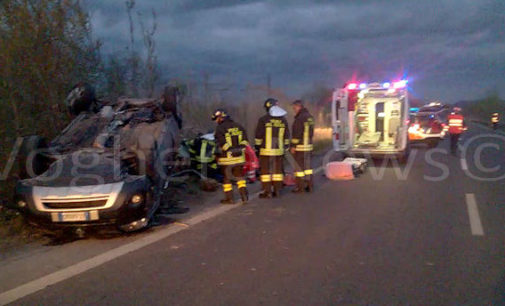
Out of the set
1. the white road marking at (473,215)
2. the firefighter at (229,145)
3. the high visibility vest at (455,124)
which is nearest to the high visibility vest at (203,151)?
the firefighter at (229,145)

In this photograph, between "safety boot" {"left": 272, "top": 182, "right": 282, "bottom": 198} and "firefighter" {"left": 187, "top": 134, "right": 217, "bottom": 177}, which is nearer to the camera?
"safety boot" {"left": 272, "top": 182, "right": 282, "bottom": 198}

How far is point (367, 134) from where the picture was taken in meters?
15.9

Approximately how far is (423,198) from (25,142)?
23.9 ft

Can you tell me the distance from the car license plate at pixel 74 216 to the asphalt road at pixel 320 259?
2.58ft

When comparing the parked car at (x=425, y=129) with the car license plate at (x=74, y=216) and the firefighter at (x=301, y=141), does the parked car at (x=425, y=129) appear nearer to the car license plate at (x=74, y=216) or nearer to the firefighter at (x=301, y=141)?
the firefighter at (x=301, y=141)

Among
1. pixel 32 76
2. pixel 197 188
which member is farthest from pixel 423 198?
pixel 32 76

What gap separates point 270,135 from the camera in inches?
366

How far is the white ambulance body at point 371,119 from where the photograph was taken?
14.0 m

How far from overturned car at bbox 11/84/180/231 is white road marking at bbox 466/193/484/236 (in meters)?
4.75

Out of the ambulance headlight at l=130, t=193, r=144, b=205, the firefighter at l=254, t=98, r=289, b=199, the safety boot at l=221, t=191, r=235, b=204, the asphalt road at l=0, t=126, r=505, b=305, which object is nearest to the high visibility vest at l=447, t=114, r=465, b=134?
the asphalt road at l=0, t=126, r=505, b=305

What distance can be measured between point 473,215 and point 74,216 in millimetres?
6267

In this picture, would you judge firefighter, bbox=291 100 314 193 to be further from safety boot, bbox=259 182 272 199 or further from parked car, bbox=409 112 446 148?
parked car, bbox=409 112 446 148

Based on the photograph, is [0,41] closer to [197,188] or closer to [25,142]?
[25,142]

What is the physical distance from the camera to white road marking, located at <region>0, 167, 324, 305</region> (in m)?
4.67
